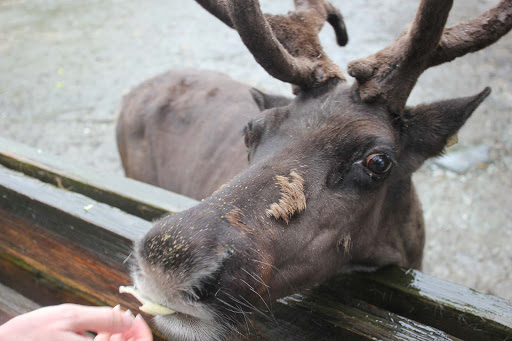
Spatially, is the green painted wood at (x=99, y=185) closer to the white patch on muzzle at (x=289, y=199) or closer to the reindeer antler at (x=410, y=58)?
the white patch on muzzle at (x=289, y=199)

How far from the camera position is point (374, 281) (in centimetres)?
237

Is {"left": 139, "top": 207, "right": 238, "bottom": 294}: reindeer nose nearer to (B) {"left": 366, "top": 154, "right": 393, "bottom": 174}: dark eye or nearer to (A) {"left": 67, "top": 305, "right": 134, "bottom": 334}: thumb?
(A) {"left": 67, "top": 305, "right": 134, "bottom": 334}: thumb

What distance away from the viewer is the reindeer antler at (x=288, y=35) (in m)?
2.09

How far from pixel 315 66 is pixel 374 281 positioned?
1.30m

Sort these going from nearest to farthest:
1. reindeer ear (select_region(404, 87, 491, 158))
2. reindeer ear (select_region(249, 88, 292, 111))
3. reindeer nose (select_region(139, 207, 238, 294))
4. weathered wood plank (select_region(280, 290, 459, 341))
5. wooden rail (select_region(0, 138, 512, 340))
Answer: reindeer nose (select_region(139, 207, 238, 294))
weathered wood plank (select_region(280, 290, 459, 341))
wooden rail (select_region(0, 138, 512, 340))
reindeer ear (select_region(404, 87, 491, 158))
reindeer ear (select_region(249, 88, 292, 111))

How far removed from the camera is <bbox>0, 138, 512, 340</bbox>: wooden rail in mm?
1995

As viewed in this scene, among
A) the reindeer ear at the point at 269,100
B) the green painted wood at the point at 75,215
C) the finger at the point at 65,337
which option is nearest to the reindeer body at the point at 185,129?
the reindeer ear at the point at 269,100

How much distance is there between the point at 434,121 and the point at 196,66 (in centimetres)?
736

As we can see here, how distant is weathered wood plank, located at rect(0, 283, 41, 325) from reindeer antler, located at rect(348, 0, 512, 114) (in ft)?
7.93

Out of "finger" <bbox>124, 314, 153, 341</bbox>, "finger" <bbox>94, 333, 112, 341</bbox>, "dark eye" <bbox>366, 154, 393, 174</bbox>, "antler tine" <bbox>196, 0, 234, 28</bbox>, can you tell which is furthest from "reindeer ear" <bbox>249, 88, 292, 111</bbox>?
"finger" <bbox>94, 333, 112, 341</bbox>

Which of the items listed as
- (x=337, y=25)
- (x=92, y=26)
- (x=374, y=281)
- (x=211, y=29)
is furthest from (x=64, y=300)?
(x=92, y=26)

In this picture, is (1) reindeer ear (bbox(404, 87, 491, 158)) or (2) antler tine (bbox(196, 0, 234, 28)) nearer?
(1) reindeer ear (bbox(404, 87, 491, 158))

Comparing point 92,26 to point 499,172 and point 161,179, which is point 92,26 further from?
point 499,172

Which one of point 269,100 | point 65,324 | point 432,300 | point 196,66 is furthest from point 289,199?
point 196,66
